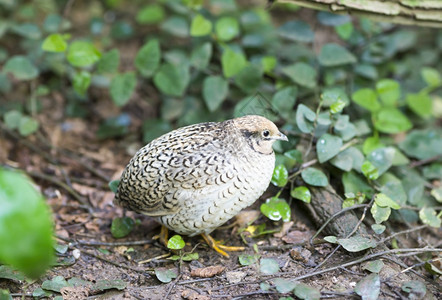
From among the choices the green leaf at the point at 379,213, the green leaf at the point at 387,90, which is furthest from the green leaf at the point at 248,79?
the green leaf at the point at 379,213

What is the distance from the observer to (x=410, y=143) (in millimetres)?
5363

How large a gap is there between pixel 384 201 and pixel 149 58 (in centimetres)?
291

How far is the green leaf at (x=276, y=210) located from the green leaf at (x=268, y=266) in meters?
0.52

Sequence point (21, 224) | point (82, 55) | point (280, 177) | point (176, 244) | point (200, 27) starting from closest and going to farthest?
point (21, 224), point (176, 244), point (280, 177), point (82, 55), point (200, 27)

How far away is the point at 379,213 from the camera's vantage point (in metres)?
3.96

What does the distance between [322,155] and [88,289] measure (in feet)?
7.25

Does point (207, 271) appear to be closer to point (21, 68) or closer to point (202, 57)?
point (202, 57)

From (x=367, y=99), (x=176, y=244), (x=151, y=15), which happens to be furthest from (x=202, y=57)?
(x=176, y=244)

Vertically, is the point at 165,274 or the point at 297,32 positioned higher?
the point at 297,32

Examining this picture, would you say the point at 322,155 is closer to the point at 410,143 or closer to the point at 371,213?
the point at 371,213

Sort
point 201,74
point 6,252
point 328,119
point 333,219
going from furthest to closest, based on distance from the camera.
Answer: point 201,74
point 328,119
point 333,219
point 6,252

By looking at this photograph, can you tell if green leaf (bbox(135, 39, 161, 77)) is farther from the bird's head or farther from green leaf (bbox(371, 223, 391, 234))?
green leaf (bbox(371, 223, 391, 234))

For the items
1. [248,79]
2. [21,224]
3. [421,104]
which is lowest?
[421,104]

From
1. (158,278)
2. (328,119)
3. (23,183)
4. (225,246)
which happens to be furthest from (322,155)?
(23,183)
